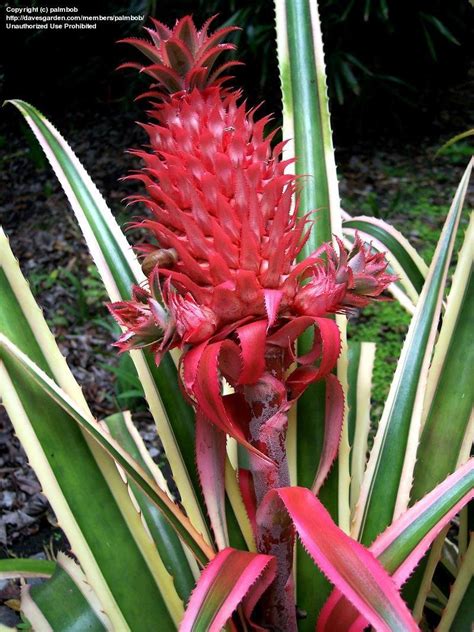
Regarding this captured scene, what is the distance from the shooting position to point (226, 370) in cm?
68

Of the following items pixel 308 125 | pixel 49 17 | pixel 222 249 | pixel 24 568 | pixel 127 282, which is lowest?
pixel 24 568

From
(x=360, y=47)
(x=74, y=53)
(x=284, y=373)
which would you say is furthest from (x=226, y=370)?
(x=74, y=53)

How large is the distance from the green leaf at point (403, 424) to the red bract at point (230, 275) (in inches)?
6.0

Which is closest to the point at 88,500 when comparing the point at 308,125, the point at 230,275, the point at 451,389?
the point at 230,275

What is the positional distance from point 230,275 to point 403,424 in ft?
1.17

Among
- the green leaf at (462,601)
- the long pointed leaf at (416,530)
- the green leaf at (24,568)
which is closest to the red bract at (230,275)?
the long pointed leaf at (416,530)

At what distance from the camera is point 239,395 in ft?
2.42

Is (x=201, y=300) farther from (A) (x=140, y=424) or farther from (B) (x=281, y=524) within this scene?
(A) (x=140, y=424)

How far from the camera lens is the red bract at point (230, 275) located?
62 centimetres

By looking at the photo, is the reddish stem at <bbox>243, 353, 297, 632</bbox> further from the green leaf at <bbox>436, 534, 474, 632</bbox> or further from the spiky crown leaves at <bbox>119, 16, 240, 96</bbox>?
the spiky crown leaves at <bbox>119, 16, 240, 96</bbox>

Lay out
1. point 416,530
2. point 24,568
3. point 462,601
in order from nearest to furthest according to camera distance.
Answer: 1. point 416,530
2. point 462,601
3. point 24,568

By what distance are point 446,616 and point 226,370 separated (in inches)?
18.3

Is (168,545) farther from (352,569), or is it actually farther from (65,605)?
(352,569)

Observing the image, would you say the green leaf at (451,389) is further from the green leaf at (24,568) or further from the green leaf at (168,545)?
the green leaf at (24,568)
